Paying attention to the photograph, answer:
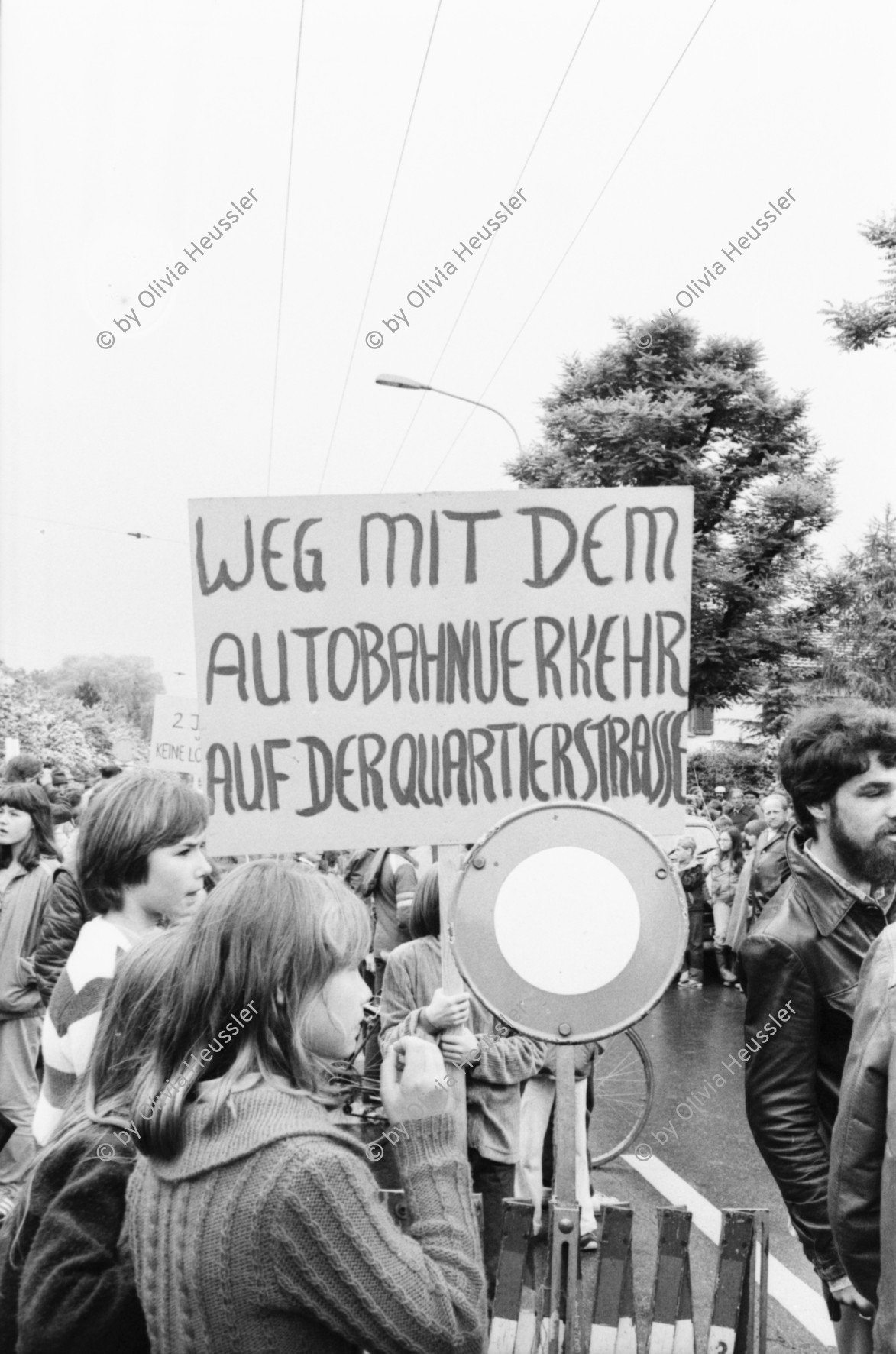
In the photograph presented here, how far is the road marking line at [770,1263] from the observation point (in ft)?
14.1

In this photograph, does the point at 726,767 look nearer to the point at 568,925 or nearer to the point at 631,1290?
the point at 631,1290

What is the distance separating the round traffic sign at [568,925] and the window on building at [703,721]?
36.0 m

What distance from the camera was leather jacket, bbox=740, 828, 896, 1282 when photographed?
2504 mm

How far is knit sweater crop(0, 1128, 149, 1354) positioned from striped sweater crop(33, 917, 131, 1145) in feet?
2.29

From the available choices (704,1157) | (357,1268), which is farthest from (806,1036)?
(704,1157)

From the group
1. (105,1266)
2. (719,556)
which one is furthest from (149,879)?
(719,556)

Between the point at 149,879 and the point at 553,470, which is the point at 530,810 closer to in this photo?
the point at 149,879

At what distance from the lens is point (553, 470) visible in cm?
3800

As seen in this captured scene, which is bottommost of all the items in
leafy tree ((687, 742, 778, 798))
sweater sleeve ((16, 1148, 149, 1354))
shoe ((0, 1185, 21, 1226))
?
leafy tree ((687, 742, 778, 798))

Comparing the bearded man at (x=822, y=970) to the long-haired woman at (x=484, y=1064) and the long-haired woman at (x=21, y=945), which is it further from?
the long-haired woman at (x=21, y=945)

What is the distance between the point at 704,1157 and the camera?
652 centimetres

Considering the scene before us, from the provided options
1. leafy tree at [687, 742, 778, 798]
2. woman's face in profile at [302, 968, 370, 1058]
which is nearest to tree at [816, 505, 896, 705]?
leafy tree at [687, 742, 778, 798]

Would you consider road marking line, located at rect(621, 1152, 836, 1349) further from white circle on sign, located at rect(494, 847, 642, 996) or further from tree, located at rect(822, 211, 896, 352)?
tree, located at rect(822, 211, 896, 352)

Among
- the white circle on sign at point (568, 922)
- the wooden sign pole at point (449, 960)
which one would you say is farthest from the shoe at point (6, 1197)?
the white circle on sign at point (568, 922)
